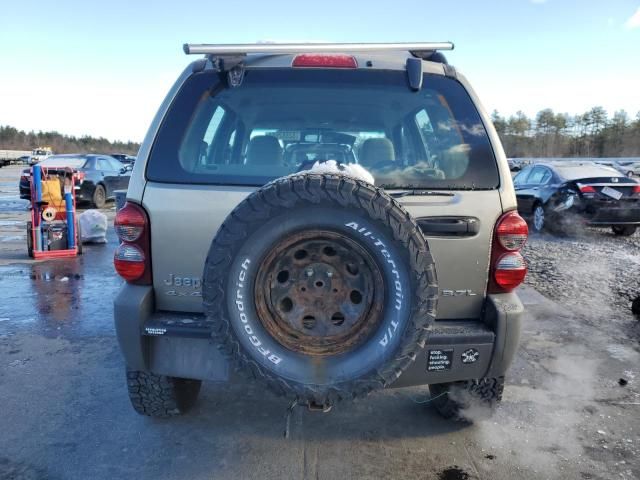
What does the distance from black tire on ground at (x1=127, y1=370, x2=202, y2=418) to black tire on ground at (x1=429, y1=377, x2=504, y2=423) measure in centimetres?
159

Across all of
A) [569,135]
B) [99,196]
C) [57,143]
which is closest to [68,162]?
[99,196]

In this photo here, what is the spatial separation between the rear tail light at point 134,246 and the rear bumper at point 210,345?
0.23ft

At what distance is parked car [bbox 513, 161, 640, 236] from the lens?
A: 9820mm

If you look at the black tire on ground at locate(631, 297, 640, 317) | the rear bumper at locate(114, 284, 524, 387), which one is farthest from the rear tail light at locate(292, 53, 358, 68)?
the black tire on ground at locate(631, 297, 640, 317)

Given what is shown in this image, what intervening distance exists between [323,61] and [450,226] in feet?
3.57

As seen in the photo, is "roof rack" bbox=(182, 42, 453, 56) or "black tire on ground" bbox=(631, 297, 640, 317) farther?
"black tire on ground" bbox=(631, 297, 640, 317)

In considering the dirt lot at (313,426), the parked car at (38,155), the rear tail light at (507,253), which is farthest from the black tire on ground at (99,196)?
the parked car at (38,155)

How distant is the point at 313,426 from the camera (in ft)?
10.2

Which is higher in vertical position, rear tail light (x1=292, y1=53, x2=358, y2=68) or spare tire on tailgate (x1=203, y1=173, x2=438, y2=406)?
rear tail light (x1=292, y1=53, x2=358, y2=68)

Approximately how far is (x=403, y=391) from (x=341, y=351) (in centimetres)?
161

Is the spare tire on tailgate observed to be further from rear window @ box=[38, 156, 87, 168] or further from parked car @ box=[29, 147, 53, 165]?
parked car @ box=[29, 147, 53, 165]

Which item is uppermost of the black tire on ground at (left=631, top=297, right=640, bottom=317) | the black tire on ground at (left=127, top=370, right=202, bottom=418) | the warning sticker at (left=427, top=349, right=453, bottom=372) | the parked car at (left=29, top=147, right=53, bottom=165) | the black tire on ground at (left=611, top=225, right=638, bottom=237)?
the parked car at (left=29, top=147, right=53, bottom=165)

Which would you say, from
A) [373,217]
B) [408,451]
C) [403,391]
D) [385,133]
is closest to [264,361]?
[373,217]

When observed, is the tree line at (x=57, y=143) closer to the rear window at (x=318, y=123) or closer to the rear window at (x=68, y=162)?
the rear window at (x=68, y=162)
